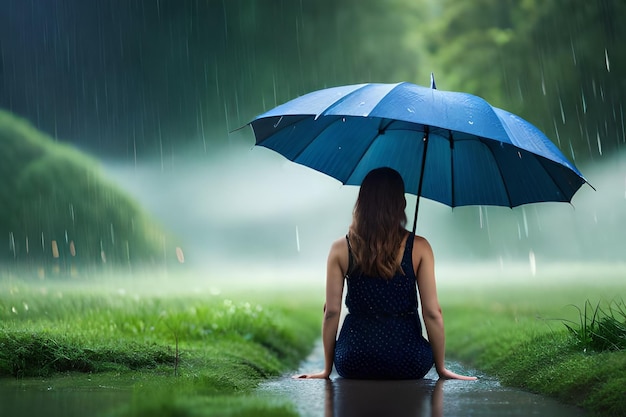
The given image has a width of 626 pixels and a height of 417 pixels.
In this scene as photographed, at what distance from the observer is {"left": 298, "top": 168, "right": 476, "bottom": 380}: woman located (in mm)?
5703

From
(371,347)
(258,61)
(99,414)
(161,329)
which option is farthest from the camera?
(258,61)

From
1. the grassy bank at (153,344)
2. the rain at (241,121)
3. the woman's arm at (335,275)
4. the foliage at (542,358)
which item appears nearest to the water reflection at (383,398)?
the grassy bank at (153,344)

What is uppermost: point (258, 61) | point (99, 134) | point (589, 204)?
point (258, 61)

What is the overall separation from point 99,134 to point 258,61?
6.53m

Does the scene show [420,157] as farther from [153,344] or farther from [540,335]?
[153,344]

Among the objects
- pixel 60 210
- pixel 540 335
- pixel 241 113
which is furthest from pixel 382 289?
pixel 241 113

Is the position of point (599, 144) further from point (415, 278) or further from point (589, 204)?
point (415, 278)

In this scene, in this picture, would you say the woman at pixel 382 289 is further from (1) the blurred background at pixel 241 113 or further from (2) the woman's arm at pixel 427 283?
(1) the blurred background at pixel 241 113

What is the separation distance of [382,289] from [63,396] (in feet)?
7.02

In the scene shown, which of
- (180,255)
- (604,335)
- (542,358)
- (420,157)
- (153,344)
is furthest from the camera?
(180,255)

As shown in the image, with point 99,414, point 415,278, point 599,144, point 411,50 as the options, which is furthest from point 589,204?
point 99,414

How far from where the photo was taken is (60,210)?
20.2 m

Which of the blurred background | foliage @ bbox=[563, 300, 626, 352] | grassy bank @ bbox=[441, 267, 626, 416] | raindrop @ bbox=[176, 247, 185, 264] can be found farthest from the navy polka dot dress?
raindrop @ bbox=[176, 247, 185, 264]

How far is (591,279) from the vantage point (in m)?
18.9
